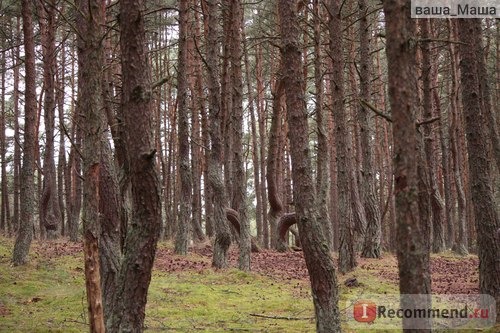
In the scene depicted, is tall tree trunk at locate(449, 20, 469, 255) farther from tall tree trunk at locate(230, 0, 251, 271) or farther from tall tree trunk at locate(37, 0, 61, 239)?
tall tree trunk at locate(37, 0, 61, 239)

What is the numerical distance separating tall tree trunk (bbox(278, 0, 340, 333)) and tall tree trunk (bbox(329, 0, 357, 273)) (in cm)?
521

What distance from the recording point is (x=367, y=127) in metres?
15.1

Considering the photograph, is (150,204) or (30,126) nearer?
(150,204)

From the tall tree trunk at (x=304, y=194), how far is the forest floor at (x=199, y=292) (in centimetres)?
143

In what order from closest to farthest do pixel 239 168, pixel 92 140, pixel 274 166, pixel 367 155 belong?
pixel 92 140 < pixel 239 168 < pixel 367 155 < pixel 274 166

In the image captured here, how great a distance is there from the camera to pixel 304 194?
6371mm

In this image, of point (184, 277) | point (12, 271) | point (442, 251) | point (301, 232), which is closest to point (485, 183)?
point (301, 232)

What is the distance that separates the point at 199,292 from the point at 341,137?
4.90 m

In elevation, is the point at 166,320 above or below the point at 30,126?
below

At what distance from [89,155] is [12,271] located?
7.66 m

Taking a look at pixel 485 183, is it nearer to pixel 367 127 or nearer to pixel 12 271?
pixel 367 127

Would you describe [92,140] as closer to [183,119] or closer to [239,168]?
[239,168]

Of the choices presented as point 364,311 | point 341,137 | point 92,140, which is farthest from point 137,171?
point 341,137

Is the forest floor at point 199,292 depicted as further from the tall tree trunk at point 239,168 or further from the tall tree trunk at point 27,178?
the tall tree trunk at point 239,168
